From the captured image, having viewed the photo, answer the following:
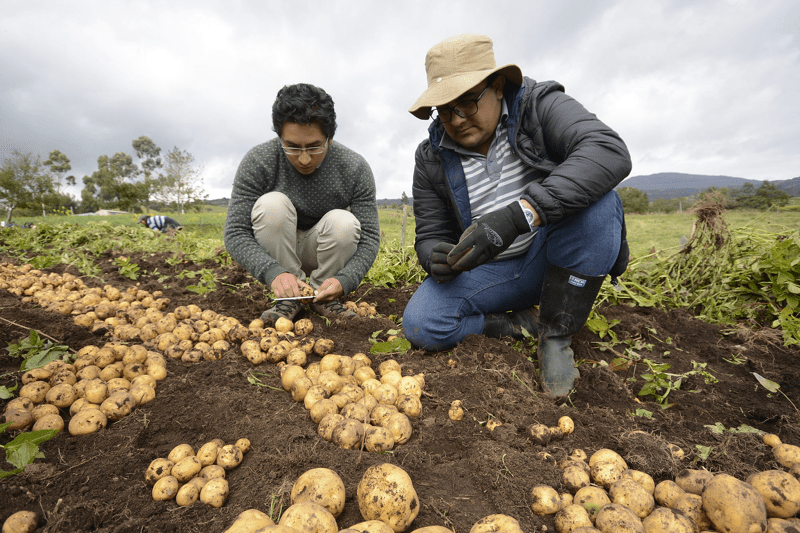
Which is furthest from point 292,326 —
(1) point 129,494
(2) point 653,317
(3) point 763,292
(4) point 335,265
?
(3) point 763,292

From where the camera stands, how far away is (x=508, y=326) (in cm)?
281

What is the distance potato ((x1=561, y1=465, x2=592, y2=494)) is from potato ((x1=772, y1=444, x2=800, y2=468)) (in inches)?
29.4

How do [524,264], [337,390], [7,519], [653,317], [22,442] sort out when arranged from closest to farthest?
[7,519] < [22,442] < [337,390] < [524,264] < [653,317]

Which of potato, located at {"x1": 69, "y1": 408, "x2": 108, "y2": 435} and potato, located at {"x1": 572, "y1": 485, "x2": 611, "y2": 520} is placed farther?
potato, located at {"x1": 69, "y1": 408, "x2": 108, "y2": 435}

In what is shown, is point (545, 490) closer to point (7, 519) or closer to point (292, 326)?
point (7, 519)

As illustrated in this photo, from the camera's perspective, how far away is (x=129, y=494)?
140 cm

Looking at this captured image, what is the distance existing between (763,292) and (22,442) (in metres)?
4.87

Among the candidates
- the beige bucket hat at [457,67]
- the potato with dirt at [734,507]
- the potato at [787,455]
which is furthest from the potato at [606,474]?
the beige bucket hat at [457,67]

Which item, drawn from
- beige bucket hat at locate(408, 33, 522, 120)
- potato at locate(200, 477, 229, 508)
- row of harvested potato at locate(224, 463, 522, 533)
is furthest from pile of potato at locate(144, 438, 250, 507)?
beige bucket hat at locate(408, 33, 522, 120)

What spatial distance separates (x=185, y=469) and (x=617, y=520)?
1.51 metres

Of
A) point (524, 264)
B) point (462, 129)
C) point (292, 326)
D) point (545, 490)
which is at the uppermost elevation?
point (462, 129)

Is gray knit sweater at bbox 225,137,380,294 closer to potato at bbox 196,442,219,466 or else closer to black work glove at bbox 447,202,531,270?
black work glove at bbox 447,202,531,270

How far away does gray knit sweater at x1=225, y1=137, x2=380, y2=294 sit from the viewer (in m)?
3.22

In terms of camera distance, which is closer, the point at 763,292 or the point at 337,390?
the point at 337,390
